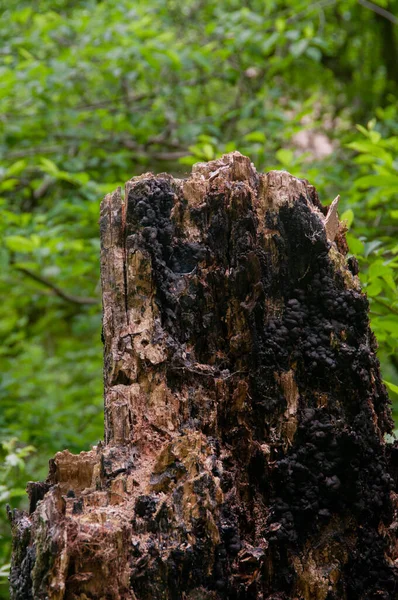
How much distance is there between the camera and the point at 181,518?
1.54m

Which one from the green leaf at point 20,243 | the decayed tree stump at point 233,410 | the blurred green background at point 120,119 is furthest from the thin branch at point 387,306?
the green leaf at point 20,243

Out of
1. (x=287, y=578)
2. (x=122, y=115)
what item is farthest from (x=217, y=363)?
(x=122, y=115)

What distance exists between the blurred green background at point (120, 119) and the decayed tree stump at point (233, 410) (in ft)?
5.80

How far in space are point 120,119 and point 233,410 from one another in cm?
452

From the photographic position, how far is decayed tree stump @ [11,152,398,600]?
1555 mm

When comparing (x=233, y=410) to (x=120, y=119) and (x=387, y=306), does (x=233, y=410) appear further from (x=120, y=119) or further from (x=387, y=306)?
(x=120, y=119)

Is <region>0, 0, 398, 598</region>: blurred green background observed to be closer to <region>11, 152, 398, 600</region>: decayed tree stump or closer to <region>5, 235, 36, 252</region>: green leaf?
<region>5, 235, 36, 252</region>: green leaf

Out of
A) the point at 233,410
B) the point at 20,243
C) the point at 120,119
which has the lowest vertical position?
the point at 20,243

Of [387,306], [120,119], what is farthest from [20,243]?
[387,306]

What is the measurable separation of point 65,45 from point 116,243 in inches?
171

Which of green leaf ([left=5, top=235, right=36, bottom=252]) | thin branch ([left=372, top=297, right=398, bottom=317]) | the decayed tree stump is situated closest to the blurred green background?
green leaf ([left=5, top=235, right=36, bottom=252])

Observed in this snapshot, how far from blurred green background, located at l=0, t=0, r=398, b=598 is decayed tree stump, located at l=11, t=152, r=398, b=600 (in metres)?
1.77

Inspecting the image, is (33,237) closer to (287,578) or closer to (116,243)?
(116,243)

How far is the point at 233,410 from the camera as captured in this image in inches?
70.9
